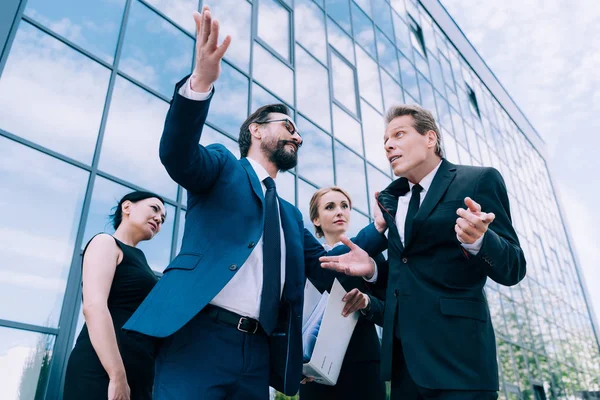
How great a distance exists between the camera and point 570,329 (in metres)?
22.5

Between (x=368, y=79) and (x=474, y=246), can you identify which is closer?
(x=474, y=246)

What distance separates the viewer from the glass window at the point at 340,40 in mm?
10719

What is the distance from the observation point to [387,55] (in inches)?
523

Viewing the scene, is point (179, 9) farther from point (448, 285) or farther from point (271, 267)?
point (448, 285)

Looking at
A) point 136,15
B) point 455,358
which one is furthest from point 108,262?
point 136,15

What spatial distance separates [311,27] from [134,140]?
235 inches

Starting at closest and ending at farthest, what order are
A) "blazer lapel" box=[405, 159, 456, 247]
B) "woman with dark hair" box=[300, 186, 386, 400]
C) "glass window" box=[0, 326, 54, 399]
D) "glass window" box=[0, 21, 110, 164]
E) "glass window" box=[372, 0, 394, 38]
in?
"blazer lapel" box=[405, 159, 456, 247] < "woman with dark hair" box=[300, 186, 386, 400] < "glass window" box=[0, 326, 54, 399] < "glass window" box=[0, 21, 110, 164] < "glass window" box=[372, 0, 394, 38]

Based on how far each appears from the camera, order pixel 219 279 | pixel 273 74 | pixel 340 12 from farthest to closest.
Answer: pixel 340 12
pixel 273 74
pixel 219 279

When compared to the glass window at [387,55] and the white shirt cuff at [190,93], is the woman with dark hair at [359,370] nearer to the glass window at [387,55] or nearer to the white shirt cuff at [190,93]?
the white shirt cuff at [190,93]

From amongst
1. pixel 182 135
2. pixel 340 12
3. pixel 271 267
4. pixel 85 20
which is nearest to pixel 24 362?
pixel 271 267

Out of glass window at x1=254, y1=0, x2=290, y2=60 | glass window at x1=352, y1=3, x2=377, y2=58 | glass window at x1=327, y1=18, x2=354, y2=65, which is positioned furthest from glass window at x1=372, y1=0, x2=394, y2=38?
glass window at x1=254, y1=0, x2=290, y2=60

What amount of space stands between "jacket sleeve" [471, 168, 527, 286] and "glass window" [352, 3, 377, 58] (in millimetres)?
10751

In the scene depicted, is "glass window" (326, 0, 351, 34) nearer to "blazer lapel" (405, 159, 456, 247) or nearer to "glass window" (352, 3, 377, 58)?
"glass window" (352, 3, 377, 58)

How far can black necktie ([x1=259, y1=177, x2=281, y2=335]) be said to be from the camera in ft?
5.87
